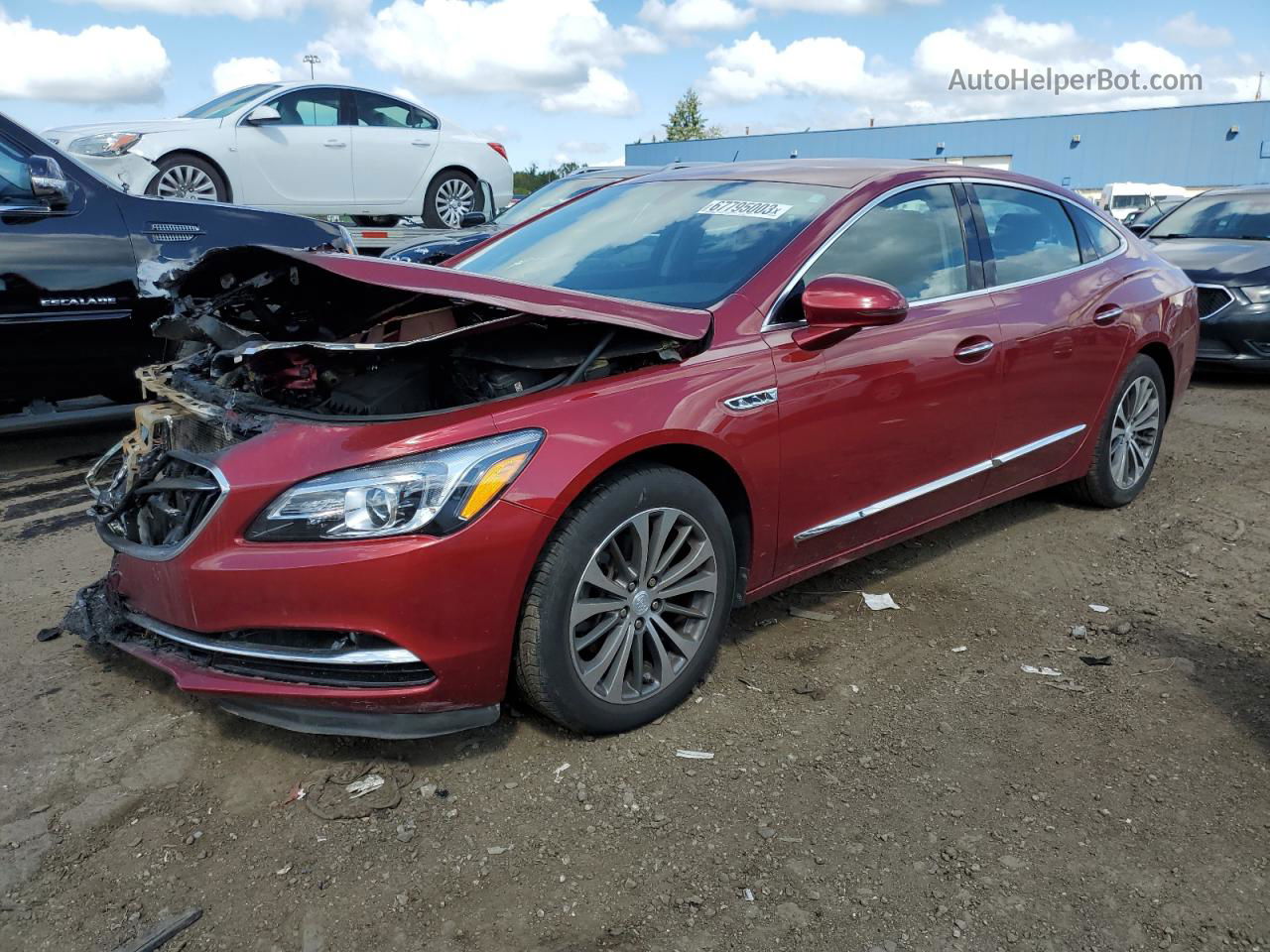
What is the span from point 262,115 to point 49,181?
4.64 metres

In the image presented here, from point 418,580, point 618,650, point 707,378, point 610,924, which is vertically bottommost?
point 610,924

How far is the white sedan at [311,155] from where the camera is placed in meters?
8.55

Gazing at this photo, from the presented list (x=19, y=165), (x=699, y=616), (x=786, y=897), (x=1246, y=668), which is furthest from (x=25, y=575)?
(x=1246, y=668)

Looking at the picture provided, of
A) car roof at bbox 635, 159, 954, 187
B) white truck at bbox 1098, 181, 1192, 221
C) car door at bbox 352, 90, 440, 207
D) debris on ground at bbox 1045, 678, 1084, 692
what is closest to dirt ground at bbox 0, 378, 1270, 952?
debris on ground at bbox 1045, 678, 1084, 692

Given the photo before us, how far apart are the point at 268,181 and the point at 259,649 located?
26.2 feet

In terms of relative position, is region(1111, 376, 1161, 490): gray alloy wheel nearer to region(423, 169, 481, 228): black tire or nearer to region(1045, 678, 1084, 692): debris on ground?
region(1045, 678, 1084, 692): debris on ground

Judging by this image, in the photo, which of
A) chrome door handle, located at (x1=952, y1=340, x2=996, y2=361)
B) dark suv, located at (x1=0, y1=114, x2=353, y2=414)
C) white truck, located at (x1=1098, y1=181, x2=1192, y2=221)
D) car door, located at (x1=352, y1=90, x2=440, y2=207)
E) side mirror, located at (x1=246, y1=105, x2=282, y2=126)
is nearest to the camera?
chrome door handle, located at (x1=952, y1=340, x2=996, y2=361)

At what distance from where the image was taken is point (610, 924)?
2168 mm

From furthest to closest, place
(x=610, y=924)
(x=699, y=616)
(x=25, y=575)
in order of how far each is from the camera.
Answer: (x=25, y=575), (x=699, y=616), (x=610, y=924)

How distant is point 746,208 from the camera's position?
3.58 metres

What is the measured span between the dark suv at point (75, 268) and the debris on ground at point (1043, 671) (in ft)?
12.4

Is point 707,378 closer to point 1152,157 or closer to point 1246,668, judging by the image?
point 1246,668

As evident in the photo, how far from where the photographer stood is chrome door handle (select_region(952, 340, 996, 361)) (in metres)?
3.64

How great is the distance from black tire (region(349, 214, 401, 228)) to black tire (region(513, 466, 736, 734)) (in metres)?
8.53
